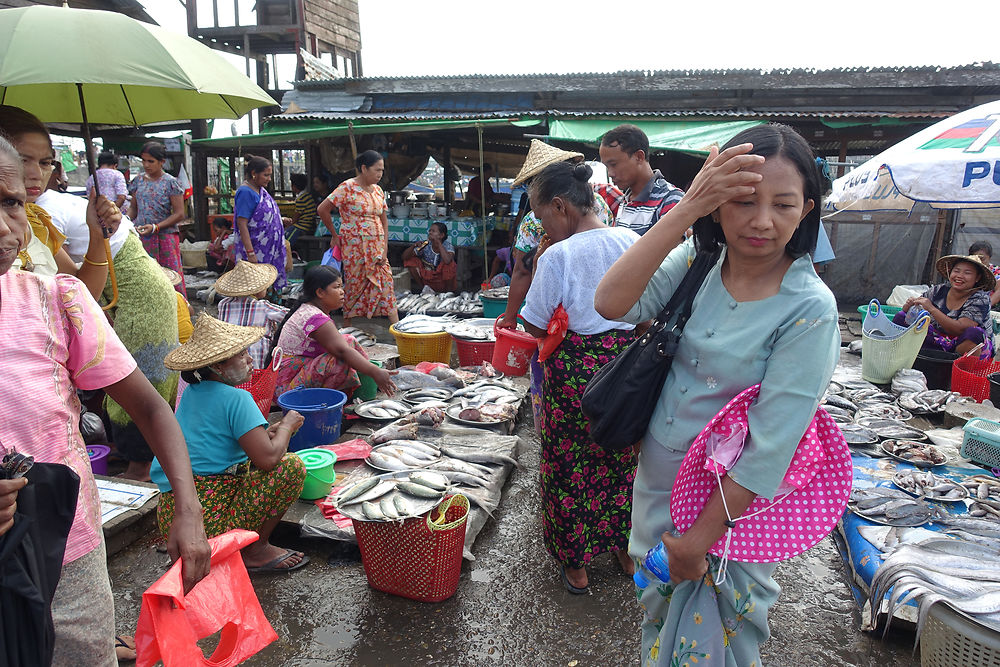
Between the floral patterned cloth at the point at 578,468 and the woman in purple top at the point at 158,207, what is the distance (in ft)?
18.8

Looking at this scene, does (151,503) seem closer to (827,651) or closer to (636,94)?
(827,651)

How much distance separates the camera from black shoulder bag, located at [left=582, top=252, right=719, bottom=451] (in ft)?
5.58

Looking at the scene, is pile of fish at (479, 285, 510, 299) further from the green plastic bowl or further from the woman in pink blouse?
the woman in pink blouse

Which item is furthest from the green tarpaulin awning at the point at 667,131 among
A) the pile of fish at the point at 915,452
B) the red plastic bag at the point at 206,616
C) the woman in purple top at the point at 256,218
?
the red plastic bag at the point at 206,616

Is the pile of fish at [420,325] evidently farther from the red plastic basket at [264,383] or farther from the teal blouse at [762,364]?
the teal blouse at [762,364]

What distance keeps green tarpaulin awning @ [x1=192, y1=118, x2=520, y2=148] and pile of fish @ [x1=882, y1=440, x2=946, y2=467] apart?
259 inches

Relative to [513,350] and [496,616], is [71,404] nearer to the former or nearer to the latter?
[496,616]

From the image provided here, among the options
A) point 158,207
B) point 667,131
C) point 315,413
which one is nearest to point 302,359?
point 315,413

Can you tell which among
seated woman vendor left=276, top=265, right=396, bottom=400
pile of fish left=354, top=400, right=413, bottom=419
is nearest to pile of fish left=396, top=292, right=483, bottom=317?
pile of fish left=354, top=400, right=413, bottom=419

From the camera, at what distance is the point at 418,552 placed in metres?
2.88

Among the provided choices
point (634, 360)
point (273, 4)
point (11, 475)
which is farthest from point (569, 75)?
point (11, 475)

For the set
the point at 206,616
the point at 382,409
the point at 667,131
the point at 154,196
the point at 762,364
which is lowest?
the point at 382,409

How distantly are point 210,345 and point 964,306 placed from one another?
6791 mm

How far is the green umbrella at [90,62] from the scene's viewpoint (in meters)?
2.63
